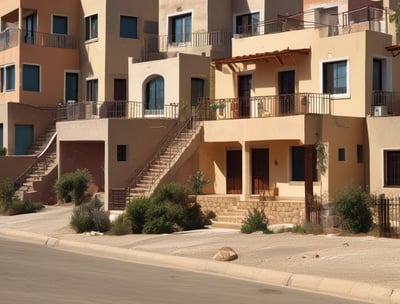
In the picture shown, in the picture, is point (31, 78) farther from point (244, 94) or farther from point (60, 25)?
point (244, 94)

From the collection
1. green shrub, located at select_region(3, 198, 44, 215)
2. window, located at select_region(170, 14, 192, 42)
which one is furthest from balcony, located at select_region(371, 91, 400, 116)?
green shrub, located at select_region(3, 198, 44, 215)

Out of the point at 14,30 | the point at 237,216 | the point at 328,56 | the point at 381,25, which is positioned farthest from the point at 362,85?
the point at 14,30

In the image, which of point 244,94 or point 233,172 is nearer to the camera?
point 233,172

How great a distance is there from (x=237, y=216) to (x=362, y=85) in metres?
7.07

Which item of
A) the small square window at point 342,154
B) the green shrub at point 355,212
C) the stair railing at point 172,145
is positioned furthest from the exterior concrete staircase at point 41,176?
the green shrub at point 355,212

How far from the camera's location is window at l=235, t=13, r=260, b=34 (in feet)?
118

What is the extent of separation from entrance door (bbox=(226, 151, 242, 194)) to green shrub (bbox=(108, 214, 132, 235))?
906cm

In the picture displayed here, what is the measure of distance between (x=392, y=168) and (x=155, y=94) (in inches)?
489

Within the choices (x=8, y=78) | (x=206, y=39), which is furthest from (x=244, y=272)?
(x=8, y=78)

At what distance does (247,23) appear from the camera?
121 ft

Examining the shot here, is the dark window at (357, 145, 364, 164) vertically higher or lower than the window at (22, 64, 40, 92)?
lower

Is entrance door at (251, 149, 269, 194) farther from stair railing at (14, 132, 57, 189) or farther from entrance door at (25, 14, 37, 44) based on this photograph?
entrance door at (25, 14, 37, 44)

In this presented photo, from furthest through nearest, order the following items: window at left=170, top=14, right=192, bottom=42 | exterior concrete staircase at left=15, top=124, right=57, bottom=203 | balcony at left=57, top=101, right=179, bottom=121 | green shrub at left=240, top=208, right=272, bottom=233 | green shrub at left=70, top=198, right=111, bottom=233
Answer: window at left=170, top=14, right=192, bottom=42 → balcony at left=57, top=101, right=179, bottom=121 → exterior concrete staircase at left=15, top=124, right=57, bottom=203 → green shrub at left=70, top=198, right=111, bottom=233 → green shrub at left=240, top=208, right=272, bottom=233

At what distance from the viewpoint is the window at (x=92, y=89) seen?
41.3 m
